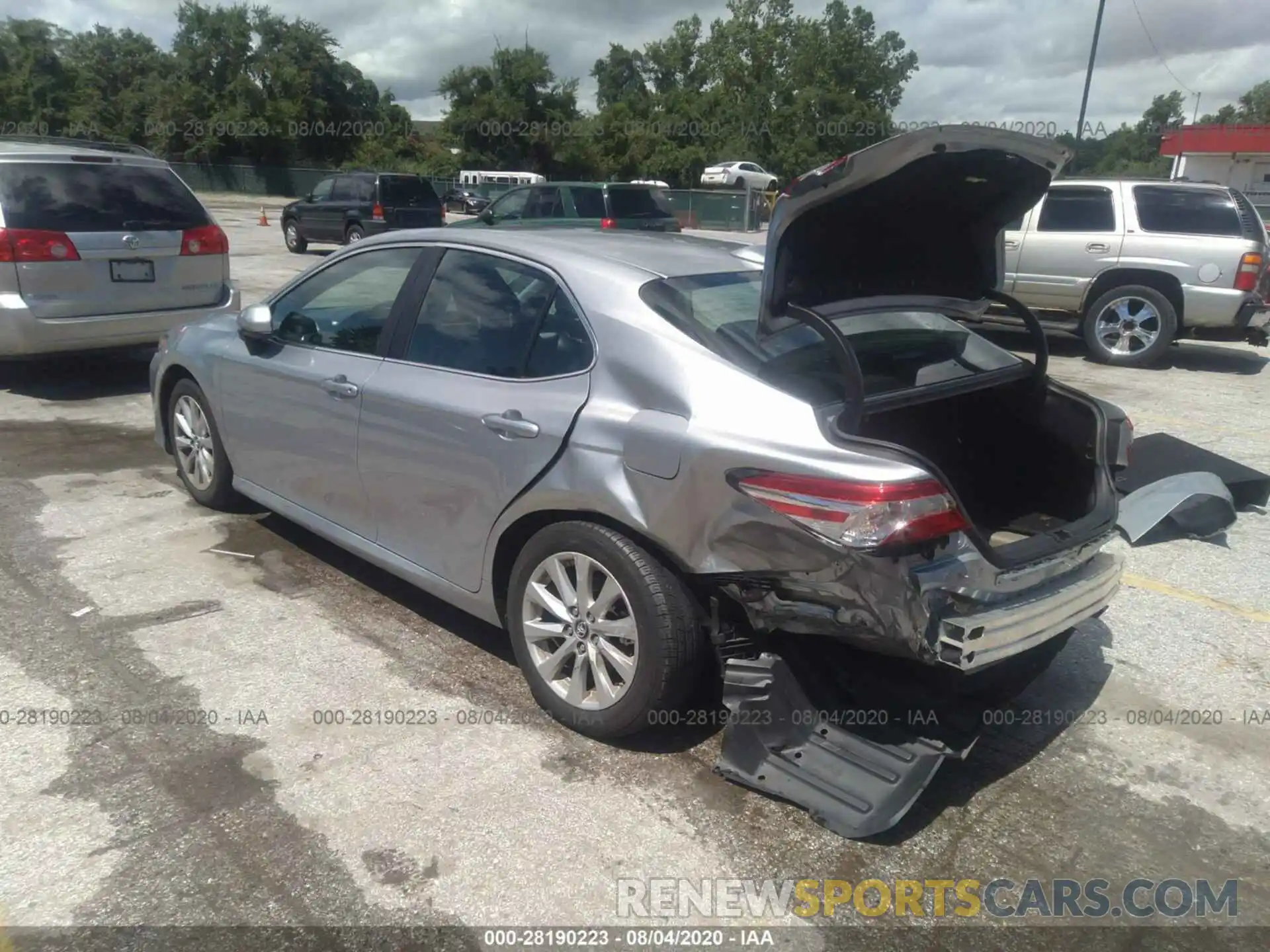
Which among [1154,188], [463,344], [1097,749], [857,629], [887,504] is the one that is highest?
[1154,188]

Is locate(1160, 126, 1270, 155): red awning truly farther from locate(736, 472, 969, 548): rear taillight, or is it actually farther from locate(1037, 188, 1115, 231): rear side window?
locate(736, 472, 969, 548): rear taillight

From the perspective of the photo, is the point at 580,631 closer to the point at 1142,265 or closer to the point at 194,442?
the point at 194,442

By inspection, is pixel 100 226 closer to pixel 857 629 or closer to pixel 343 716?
pixel 343 716

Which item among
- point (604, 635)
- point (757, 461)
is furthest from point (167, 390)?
point (757, 461)

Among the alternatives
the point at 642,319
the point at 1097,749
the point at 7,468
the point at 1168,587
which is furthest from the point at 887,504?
the point at 7,468

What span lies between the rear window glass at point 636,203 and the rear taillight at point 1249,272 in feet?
32.3

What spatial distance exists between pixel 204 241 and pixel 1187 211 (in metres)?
9.69

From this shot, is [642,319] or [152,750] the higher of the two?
[642,319]

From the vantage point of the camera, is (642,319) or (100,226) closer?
(642,319)

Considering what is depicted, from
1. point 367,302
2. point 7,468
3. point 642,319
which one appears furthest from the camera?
point 7,468

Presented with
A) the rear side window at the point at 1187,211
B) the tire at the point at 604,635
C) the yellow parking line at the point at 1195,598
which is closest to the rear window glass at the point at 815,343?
the tire at the point at 604,635

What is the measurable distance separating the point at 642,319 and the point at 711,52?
71049 mm

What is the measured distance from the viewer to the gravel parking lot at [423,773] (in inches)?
108

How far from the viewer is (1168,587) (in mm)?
4945
